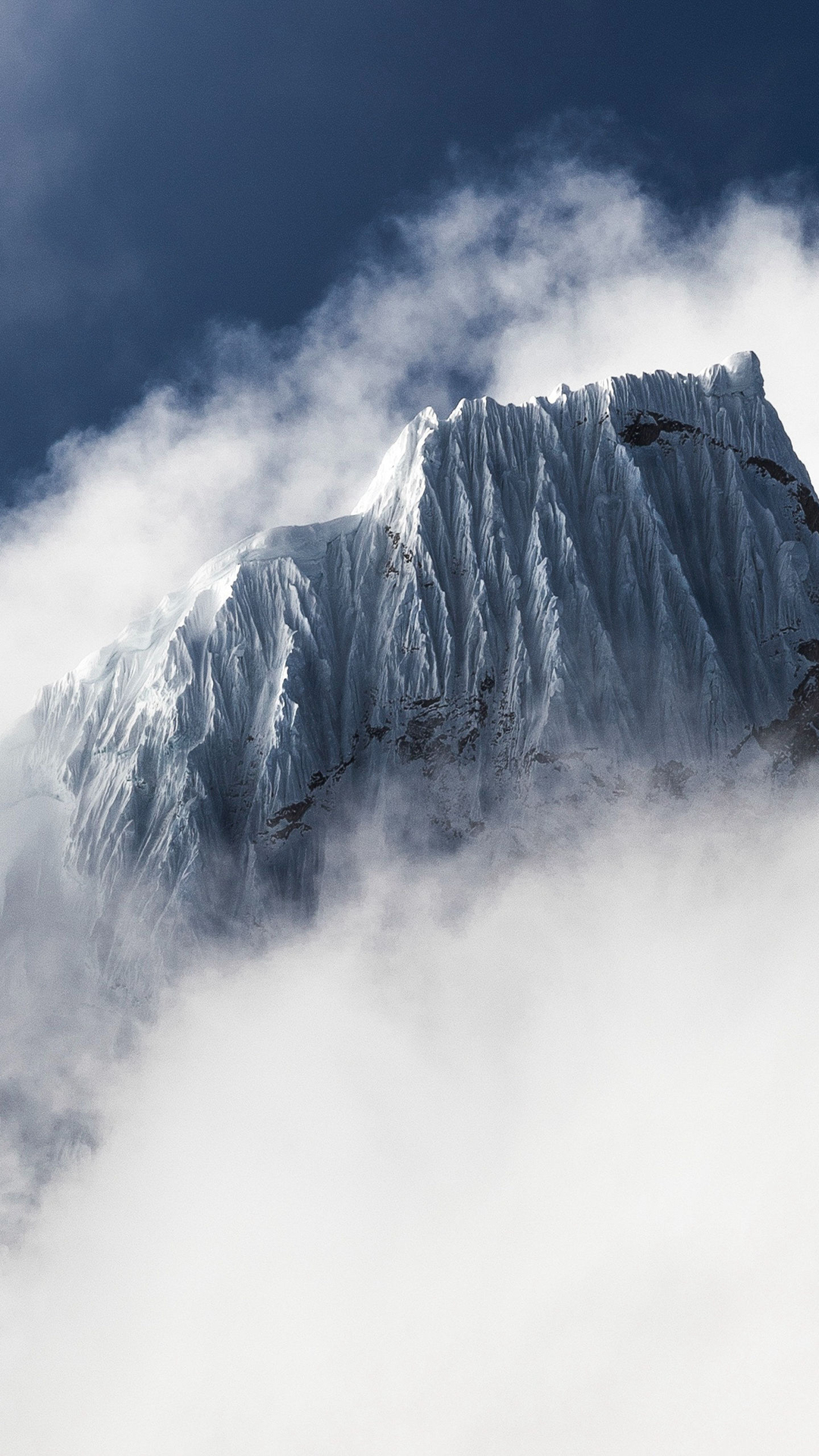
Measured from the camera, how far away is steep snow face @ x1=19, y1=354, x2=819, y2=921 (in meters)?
43.4

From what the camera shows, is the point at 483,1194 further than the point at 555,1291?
Yes

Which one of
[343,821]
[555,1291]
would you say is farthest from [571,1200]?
[343,821]

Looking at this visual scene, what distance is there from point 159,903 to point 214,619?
12.7 meters

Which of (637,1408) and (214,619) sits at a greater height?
(214,619)

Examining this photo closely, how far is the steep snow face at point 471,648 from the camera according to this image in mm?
43438

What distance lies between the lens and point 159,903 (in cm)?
4247

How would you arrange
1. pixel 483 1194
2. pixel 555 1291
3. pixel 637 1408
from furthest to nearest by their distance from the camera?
pixel 483 1194, pixel 555 1291, pixel 637 1408

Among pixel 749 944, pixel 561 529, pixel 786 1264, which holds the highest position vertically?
pixel 561 529

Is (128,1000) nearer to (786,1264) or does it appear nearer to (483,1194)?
(483,1194)

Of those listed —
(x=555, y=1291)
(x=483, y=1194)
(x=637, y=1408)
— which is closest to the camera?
(x=637, y=1408)

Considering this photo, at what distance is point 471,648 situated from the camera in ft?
145

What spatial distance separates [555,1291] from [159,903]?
76.9 feet

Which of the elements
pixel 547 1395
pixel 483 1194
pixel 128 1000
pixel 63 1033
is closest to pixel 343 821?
pixel 128 1000

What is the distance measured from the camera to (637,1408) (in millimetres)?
39062
